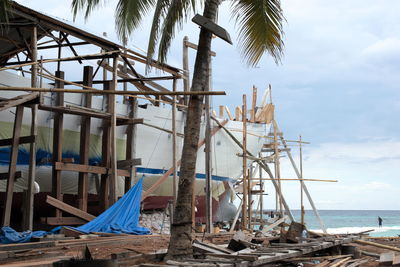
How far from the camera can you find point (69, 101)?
69.8ft

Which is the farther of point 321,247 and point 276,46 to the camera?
point 321,247

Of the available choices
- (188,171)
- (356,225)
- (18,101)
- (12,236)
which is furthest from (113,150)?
(356,225)

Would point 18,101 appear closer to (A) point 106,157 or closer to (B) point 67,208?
(B) point 67,208

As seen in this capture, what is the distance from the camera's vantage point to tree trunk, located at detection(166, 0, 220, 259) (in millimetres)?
10906

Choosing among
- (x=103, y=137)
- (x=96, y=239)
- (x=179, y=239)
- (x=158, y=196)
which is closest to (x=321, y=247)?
(x=179, y=239)

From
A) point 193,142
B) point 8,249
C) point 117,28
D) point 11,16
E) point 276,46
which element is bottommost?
point 8,249

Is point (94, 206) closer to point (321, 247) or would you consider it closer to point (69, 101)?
point (69, 101)

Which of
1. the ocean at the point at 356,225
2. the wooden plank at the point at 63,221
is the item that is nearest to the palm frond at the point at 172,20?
the wooden plank at the point at 63,221

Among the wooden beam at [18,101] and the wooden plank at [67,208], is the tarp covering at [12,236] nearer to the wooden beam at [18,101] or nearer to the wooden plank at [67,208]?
the wooden plank at [67,208]

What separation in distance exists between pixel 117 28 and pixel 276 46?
4.00 meters

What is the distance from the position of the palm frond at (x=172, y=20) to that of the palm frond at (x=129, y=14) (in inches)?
36.1

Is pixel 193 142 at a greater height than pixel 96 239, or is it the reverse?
pixel 193 142

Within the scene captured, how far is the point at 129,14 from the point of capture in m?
13.0

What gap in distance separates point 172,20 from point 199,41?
91 cm
